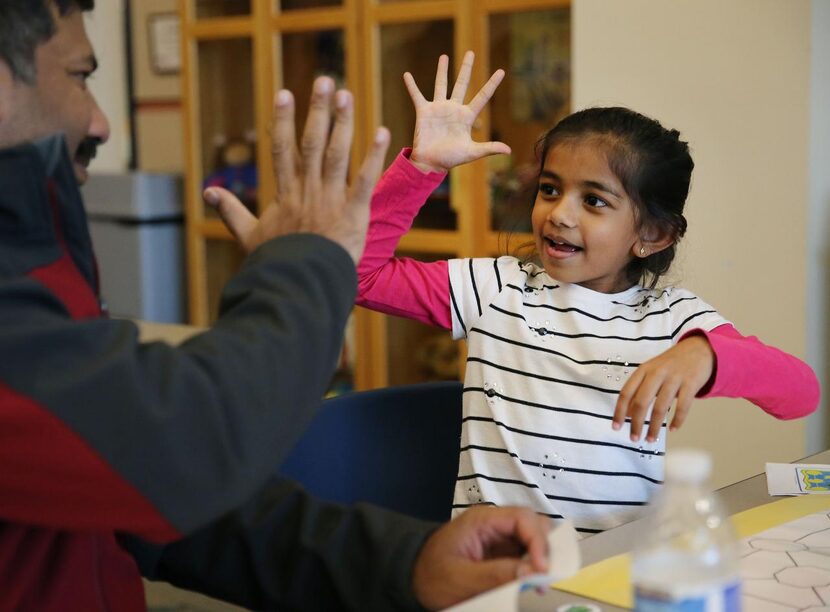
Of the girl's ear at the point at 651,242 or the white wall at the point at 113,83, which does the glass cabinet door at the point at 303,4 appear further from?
the girl's ear at the point at 651,242

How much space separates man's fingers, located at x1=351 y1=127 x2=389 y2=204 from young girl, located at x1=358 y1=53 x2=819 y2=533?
23.7 inches

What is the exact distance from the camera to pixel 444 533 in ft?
3.08

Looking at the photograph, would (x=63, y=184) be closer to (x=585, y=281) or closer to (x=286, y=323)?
(x=286, y=323)

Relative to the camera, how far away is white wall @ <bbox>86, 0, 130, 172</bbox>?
4715 mm

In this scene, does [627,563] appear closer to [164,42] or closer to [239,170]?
[239,170]

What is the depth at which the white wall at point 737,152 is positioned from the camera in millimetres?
2305

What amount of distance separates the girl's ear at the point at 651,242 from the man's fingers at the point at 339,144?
781 millimetres

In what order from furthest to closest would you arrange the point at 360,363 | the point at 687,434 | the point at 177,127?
the point at 177,127 → the point at 360,363 → the point at 687,434

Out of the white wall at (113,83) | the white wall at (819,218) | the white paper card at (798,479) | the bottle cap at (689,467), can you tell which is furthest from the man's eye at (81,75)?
the white wall at (113,83)

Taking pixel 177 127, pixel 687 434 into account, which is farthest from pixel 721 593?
pixel 177 127

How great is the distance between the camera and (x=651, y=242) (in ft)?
5.10

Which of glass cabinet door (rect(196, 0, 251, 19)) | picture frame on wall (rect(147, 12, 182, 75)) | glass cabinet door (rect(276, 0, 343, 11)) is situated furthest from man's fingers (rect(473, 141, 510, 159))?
picture frame on wall (rect(147, 12, 182, 75))

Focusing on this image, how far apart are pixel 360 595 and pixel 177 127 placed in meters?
3.97

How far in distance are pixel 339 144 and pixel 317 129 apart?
2 centimetres
